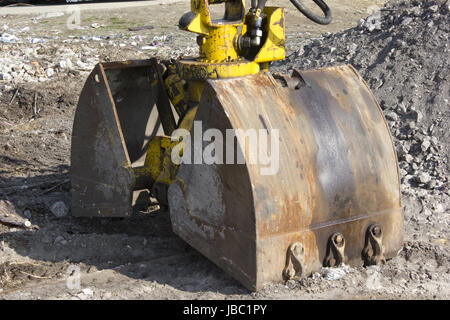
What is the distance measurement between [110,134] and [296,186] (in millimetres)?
1493

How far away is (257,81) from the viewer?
3.97m

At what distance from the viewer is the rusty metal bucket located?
3.71 meters

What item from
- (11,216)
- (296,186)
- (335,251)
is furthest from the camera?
(11,216)

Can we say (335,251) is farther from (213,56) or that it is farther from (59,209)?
(59,209)

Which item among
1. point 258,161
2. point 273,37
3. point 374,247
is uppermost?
point 273,37

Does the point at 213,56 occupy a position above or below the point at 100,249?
above

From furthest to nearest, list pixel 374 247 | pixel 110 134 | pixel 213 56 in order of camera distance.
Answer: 1. pixel 110 134
2. pixel 213 56
3. pixel 374 247

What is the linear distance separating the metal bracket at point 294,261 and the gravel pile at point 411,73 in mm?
1651

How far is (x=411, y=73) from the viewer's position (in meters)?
6.69

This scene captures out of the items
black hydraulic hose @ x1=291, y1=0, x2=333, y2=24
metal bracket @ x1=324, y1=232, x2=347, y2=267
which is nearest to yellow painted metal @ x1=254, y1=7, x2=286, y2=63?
black hydraulic hose @ x1=291, y1=0, x2=333, y2=24

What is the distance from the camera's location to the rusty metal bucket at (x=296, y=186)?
12.2 feet

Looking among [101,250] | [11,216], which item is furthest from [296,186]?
[11,216]

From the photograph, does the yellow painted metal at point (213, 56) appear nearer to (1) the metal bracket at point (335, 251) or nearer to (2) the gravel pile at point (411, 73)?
(1) the metal bracket at point (335, 251)

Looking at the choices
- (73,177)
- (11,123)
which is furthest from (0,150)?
(73,177)
